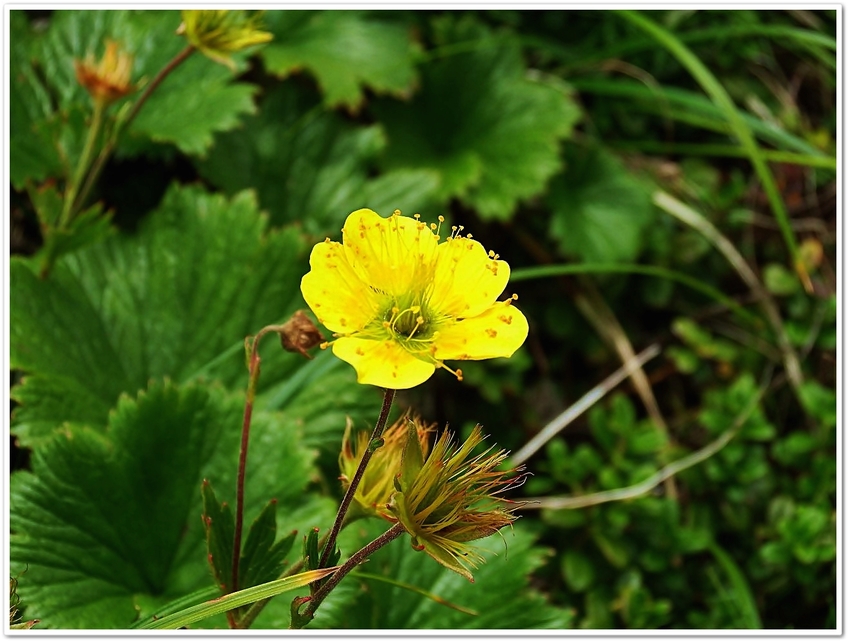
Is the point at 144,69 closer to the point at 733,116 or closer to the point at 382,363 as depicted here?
the point at 382,363

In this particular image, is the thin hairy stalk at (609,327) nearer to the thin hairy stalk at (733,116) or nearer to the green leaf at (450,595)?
the thin hairy stalk at (733,116)

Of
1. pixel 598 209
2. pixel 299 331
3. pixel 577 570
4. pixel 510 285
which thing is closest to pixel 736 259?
pixel 598 209

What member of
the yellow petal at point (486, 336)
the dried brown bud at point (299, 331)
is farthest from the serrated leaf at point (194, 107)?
the yellow petal at point (486, 336)

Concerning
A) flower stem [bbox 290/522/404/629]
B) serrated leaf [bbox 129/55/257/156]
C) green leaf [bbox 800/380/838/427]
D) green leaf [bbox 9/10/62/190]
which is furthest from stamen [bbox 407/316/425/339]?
green leaf [bbox 800/380/838/427]

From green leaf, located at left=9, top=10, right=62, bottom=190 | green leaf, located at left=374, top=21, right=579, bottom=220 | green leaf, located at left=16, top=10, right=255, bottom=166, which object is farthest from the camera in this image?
green leaf, located at left=374, top=21, right=579, bottom=220

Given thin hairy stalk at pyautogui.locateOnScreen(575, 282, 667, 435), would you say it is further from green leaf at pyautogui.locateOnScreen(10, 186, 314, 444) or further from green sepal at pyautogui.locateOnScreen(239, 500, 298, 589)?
green sepal at pyautogui.locateOnScreen(239, 500, 298, 589)

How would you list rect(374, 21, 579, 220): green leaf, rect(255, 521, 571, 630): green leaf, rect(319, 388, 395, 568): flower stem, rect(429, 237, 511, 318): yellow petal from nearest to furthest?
rect(319, 388, 395, 568): flower stem → rect(429, 237, 511, 318): yellow petal → rect(255, 521, 571, 630): green leaf → rect(374, 21, 579, 220): green leaf
